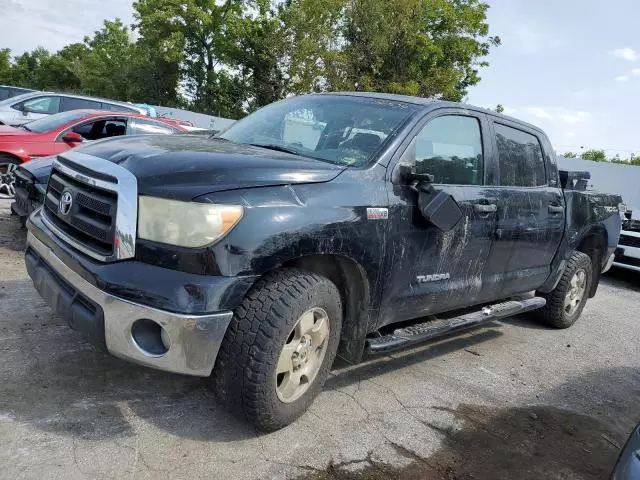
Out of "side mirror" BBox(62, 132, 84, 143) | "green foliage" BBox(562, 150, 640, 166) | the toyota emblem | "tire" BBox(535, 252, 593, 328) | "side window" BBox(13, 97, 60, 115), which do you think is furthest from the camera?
"green foliage" BBox(562, 150, 640, 166)

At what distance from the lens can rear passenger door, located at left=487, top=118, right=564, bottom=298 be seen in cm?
435

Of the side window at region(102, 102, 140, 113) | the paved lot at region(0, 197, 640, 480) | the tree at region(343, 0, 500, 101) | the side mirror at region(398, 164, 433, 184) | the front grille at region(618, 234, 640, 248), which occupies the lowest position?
the paved lot at region(0, 197, 640, 480)

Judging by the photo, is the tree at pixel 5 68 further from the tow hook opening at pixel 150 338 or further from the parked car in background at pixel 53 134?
the tow hook opening at pixel 150 338

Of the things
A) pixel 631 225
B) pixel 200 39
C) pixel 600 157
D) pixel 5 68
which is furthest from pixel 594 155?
pixel 5 68

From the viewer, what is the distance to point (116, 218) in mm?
2672

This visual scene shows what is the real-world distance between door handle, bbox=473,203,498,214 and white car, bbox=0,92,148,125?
958 centimetres

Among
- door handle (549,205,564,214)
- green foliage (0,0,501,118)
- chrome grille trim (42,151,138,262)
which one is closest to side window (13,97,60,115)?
chrome grille trim (42,151,138,262)

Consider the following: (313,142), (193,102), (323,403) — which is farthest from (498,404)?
(193,102)

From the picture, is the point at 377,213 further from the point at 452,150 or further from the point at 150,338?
the point at 150,338

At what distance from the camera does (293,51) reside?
33.2 metres

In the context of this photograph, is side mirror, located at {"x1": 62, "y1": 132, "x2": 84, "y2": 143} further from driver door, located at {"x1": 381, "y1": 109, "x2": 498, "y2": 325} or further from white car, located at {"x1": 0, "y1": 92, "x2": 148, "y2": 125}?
driver door, located at {"x1": 381, "y1": 109, "x2": 498, "y2": 325}

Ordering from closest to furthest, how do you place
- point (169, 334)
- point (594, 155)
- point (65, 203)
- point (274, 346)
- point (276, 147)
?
point (169, 334) < point (274, 346) < point (65, 203) < point (276, 147) < point (594, 155)

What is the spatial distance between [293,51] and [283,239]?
32.3 m

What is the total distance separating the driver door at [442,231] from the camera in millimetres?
3430
